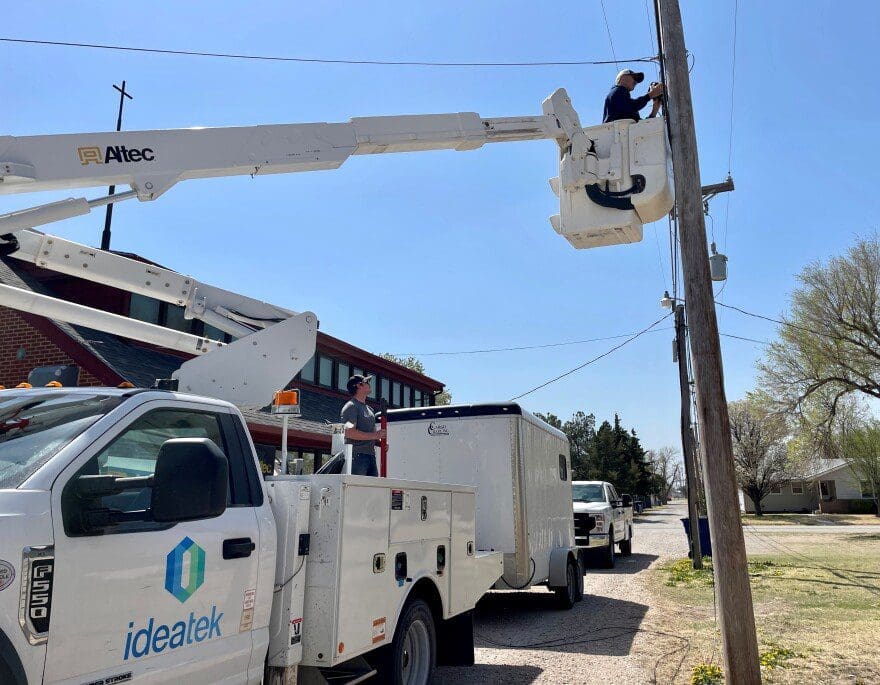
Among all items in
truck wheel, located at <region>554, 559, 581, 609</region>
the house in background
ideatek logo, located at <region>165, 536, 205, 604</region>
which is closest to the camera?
ideatek logo, located at <region>165, 536, 205, 604</region>

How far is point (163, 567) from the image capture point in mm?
3199

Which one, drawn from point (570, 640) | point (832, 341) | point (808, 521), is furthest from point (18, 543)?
point (808, 521)

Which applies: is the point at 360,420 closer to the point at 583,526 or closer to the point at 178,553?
the point at 178,553

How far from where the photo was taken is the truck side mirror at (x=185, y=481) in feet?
Result: 9.75

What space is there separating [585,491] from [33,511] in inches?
649

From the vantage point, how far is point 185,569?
3.33 meters

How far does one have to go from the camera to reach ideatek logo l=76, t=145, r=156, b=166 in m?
5.20

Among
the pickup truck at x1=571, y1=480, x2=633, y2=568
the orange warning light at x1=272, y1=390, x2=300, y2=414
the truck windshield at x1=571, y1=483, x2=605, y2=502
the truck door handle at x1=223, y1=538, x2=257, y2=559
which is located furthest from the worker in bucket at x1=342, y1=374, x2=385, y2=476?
the truck windshield at x1=571, y1=483, x2=605, y2=502

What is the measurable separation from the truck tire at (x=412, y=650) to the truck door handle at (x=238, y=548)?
1.68m

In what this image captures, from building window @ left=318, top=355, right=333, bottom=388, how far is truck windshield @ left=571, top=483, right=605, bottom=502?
7.30 meters

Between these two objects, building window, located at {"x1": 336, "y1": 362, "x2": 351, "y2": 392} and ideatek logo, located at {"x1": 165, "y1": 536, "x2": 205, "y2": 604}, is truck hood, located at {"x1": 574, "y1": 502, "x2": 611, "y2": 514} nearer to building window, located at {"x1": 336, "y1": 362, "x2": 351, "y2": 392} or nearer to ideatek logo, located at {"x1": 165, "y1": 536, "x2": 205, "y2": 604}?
building window, located at {"x1": 336, "y1": 362, "x2": 351, "y2": 392}

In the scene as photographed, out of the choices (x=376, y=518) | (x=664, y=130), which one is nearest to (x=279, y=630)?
(x=376, y=518)

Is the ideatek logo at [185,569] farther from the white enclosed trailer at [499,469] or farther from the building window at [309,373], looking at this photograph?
the building window at [309,373]

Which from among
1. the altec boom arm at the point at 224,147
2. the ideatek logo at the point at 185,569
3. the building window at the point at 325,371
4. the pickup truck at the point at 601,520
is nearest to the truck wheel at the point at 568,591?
the pickup truck at the point at 601,520
